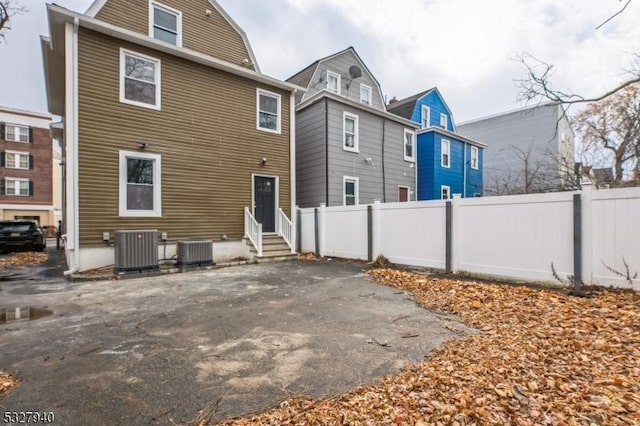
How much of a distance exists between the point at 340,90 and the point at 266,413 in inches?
572

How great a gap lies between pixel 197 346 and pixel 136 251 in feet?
16.9

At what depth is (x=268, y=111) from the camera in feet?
35.5

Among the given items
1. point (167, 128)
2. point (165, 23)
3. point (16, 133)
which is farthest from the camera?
point (16, 133)

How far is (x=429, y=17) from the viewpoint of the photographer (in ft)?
32.7

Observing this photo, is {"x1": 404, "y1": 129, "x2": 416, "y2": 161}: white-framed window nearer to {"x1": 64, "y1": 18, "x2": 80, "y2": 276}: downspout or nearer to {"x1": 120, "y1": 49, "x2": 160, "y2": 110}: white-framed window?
{"x1": 120, "y1": 49, "x2": 160, "y2": 110}: white-framed window

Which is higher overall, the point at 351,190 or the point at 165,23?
the point at 165,23

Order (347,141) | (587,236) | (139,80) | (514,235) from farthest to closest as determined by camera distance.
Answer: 1. (347,141)
2. (139,80)
3. (514,235)
4. (587,236)

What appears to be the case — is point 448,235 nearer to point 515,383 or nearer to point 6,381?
point 515,383

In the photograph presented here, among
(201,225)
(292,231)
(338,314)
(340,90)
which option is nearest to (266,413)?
(338,314)

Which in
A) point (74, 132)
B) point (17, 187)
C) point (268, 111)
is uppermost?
Result: point (268, 111)

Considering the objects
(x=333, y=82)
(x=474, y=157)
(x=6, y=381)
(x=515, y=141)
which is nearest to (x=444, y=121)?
(x=474, y=157)

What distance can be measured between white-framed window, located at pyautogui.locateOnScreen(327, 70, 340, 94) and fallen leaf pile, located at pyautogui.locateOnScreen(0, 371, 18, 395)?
13952mm

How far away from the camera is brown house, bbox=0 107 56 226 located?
2630 centimetres

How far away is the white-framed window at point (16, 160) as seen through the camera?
86.9 feet
